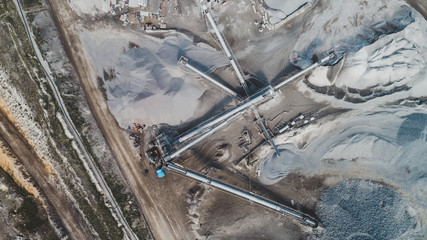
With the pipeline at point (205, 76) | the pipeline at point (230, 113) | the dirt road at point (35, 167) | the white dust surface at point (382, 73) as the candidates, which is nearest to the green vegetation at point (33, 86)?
the dirt road at point (35, 167)

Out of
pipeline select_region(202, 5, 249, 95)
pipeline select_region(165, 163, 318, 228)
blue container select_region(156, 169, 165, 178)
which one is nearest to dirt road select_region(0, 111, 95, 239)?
blue container select_region(156, 169, 165, 178)

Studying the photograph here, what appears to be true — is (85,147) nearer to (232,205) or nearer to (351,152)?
(232,205)

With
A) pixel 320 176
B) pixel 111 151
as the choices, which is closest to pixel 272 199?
pixel 320 176

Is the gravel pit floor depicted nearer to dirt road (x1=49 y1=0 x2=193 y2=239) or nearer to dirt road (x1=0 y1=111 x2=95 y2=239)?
dirt road (x1=49 y1=0 x2=193 y2=239)

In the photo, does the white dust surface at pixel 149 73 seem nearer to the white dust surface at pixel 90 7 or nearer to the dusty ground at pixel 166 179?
the dusty ground at pixel 166 179

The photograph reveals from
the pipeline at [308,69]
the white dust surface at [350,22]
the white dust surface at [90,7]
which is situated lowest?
the pipeline at [308,69]

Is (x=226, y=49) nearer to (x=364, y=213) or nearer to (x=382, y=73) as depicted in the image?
(x=382, y=73)
